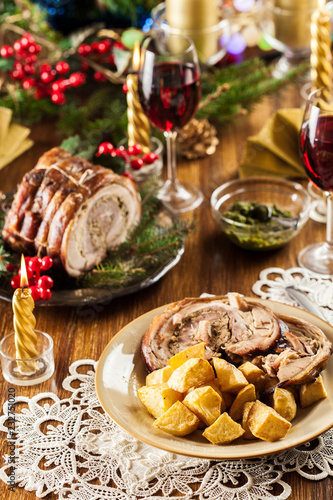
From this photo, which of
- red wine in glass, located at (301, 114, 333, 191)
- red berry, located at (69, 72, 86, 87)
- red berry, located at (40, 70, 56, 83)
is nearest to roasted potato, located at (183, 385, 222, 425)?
red wine in glass, located at (301, 114, 333, 191)

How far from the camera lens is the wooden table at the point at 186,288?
147cm

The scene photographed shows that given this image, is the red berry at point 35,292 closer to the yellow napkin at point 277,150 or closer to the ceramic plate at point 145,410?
the ceramic plate at point 145,410

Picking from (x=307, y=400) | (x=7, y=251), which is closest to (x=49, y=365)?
(x=7, y=251)

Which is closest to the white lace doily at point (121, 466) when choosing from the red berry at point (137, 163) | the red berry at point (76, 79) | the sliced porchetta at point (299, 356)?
the sliced porchetta at point (299, 356)

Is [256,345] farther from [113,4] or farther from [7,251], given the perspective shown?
[113,4]

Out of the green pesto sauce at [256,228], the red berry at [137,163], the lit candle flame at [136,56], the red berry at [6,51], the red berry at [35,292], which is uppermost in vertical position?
the lit candle flame at [136,56]

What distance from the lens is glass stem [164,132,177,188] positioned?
2.05m

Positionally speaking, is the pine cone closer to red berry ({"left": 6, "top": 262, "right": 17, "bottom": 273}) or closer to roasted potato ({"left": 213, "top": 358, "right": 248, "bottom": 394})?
red berry ({"left": 6, "top": 262, "right": 17, "bottom": 273})

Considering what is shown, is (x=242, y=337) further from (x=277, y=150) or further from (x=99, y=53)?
(x=99, y=53)

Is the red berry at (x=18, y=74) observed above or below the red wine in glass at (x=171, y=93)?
below

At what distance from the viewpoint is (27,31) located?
8.91 feet

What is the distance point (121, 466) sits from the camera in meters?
1.24

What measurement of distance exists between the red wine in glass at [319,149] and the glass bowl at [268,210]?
0.61ft

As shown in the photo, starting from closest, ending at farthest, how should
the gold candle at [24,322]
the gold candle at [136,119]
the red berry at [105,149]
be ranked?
the gold candle at [24,322], the red berry at [105,149], the gold candle at [136,119]
